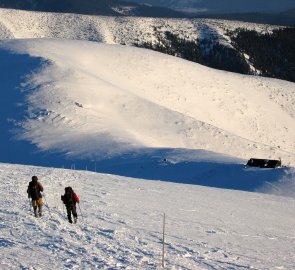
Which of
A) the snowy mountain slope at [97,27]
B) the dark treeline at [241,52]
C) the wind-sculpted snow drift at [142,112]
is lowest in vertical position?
the wind-sculpted snow drift at [142,112]

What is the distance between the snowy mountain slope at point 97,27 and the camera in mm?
162375

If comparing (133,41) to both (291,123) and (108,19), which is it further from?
(291,123)

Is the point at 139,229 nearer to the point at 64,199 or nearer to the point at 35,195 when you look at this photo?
the point at 64,199

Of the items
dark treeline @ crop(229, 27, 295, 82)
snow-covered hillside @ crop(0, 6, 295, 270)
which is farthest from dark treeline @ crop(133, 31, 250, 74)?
snow-covered hillside @ crop(0, 6, 295, 270)

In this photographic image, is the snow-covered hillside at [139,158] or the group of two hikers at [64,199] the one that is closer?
the snow-covered hillside at [139,158]

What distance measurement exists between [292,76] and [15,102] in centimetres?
11093

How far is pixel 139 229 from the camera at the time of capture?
16.5 meters

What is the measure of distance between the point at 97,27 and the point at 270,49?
5200 cm

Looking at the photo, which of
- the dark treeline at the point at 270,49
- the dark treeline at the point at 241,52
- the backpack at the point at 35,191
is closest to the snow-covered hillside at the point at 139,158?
the backpack at the point at 35,191

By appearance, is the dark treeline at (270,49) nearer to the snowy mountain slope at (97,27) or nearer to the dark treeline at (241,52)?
the dark treeline at (241,52)

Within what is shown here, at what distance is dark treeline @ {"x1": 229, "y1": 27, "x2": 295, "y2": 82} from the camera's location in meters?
154

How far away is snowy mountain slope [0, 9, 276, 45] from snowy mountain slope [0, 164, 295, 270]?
135m

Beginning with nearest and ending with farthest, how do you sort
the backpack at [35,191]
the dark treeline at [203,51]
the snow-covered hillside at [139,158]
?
the snow-covered hillside at [139,158] < the backpack at [35,191] < the dark treeline at [203,51]

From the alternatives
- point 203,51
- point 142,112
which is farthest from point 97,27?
point 142,112
